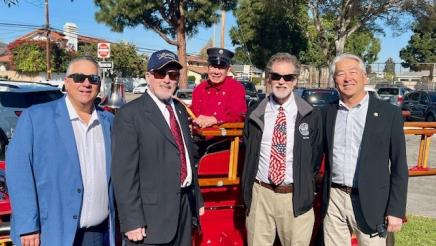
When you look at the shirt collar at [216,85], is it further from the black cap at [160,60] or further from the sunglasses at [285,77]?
the black cap at [160,60]

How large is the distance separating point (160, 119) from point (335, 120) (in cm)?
120

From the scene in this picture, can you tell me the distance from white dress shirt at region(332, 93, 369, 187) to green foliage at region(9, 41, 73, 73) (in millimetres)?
44101

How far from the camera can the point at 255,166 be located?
3.17m

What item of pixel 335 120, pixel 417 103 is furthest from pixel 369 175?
pixel 417 103

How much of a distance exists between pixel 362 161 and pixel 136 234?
4.74ft

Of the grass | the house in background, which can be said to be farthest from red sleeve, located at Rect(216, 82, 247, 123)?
the house in background

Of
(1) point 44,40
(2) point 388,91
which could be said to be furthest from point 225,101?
(1) point 44,40

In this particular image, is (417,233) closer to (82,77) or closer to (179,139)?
(179,139)

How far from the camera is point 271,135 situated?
10.2 feet

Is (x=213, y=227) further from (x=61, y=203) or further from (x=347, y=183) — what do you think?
(x=61, y=203)

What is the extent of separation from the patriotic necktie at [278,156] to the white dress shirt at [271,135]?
0.8 inches

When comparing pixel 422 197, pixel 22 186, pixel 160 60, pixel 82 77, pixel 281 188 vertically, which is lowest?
pixel 422 197

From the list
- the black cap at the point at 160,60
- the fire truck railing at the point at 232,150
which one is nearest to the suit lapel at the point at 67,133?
the black cap at the point at 160,60

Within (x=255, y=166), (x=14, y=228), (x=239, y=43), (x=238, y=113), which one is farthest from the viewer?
(x=239, y=43)
